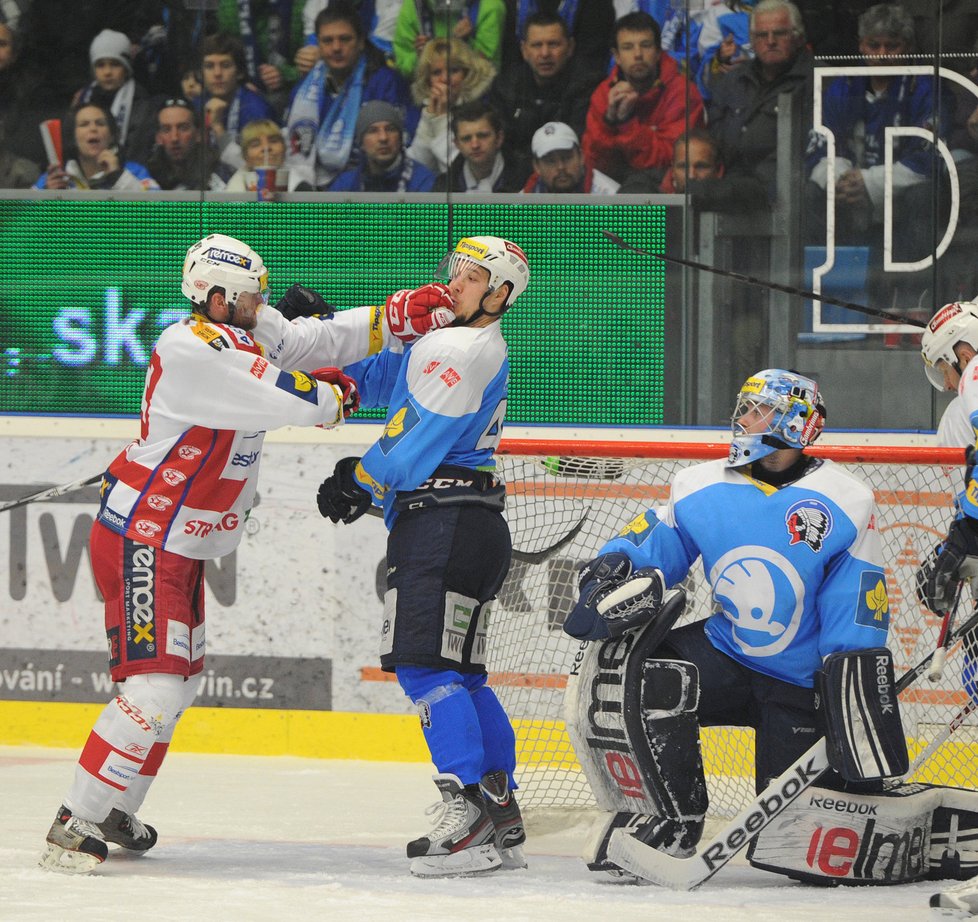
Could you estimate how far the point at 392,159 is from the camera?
589 centimetres

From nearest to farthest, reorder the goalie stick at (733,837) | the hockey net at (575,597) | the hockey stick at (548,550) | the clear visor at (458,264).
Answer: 1. the goalie stick at (733,837)
2. the clear visor at (458,264)
3. the hockey net at (575,597)
4. the hockey stick at (548,550)

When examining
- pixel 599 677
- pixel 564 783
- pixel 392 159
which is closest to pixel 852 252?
pixel 392 159

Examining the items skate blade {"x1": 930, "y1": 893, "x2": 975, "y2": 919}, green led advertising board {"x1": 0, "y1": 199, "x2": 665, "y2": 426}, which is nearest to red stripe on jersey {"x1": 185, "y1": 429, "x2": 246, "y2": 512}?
skate blade {"x1": 930, "y1": 893, "x2": 975, "y2": 919}

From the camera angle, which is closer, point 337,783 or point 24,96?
point 337,783

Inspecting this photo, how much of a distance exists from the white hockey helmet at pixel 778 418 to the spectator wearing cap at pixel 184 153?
286 cm

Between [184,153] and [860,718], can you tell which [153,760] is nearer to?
[860,718]

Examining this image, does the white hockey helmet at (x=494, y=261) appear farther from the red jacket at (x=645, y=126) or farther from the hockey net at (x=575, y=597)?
the red jacket at (x=645, y=126)

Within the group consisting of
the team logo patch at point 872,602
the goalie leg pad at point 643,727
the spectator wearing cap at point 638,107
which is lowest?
the goalie leg pad at point 643,727

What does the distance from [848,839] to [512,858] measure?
712 mm

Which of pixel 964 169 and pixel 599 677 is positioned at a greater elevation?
pixel 964 169

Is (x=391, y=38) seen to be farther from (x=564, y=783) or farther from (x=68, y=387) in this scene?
(x=564, y=783)

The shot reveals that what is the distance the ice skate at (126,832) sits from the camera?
3.77 m

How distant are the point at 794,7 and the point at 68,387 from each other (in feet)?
8.61

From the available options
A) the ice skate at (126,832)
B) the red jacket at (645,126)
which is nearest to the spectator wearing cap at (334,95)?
the red jacket at (645,126)
